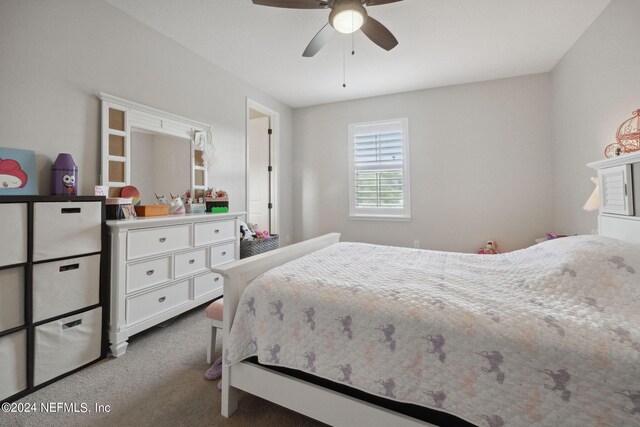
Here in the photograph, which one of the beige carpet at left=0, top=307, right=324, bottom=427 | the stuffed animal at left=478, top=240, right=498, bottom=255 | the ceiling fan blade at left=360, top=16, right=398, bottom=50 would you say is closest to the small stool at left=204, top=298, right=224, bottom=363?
the beige carpet at left=0, top=307, right=324, bottom=427

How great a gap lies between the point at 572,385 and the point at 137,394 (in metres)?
1.99

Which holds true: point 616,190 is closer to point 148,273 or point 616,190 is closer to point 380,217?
point 380,217

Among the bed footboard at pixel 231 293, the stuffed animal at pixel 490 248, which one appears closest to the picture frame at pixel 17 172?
the bed footboard at pixel 231 293

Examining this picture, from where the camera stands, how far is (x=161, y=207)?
2.40m

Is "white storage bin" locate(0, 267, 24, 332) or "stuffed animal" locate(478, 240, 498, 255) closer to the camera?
"white storage bin" locate(0, 267, 24, 332)

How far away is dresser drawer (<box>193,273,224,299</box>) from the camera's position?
2461mm

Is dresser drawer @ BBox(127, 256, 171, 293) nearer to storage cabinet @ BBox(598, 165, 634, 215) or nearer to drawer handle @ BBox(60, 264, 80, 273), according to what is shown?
drawer handle @ BBox(60, 264, 80, 273)

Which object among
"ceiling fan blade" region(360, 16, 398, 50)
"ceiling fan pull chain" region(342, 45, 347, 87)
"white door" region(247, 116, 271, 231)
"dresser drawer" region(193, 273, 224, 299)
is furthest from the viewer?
"white door" region(247, 116, 271, 231)

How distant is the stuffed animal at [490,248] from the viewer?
11.3 ft

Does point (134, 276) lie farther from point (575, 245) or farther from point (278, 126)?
point (278, 126)

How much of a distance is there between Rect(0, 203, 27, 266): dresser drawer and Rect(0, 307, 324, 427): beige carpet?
2.61 ft

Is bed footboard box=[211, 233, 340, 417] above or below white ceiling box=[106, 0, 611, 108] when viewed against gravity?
below

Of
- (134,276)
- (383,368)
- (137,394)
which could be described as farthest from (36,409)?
(383,368)

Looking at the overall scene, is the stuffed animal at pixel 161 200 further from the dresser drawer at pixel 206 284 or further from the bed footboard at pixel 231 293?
the bed footboard at pixel 231 293
